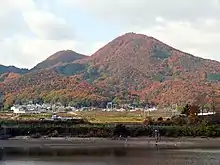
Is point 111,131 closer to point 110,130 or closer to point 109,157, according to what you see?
point 110,130

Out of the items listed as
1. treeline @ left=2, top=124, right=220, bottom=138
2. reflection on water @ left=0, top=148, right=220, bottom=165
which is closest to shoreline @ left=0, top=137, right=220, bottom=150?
treeline @ left=2, top=124, right=220, bottom=138

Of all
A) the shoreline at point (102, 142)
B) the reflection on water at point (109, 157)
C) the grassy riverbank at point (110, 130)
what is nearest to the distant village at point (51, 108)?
the grassy riverbank at point (110, 130)

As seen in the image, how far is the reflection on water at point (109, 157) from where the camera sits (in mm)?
40781

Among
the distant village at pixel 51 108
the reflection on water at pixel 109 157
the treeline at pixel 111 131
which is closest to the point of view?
the reflection on water at pixel 109 157

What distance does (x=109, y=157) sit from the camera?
4528cm

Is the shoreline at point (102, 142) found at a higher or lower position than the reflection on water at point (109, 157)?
higher

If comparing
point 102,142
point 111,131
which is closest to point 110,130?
point 111,131

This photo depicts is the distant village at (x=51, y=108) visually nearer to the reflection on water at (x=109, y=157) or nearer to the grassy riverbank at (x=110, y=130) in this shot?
the grassy riverbank at (x=110, y=130)

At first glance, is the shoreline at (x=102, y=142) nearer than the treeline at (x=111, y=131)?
Yes

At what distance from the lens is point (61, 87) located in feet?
565

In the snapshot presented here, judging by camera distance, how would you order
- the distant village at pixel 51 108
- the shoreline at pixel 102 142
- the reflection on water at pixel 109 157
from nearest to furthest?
1. the reflection on water at pixel 109 157
2. the shoreline at pixel 102 142
3. the distant village at pixel 51 108

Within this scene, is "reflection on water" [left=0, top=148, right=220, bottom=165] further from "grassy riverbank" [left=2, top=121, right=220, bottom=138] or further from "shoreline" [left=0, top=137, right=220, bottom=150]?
"grassy riverbank" [left=2, top=121, right=220, bottom=138]

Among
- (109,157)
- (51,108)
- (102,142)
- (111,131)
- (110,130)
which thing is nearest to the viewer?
(109,157)

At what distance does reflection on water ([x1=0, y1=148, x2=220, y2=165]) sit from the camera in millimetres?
40781
